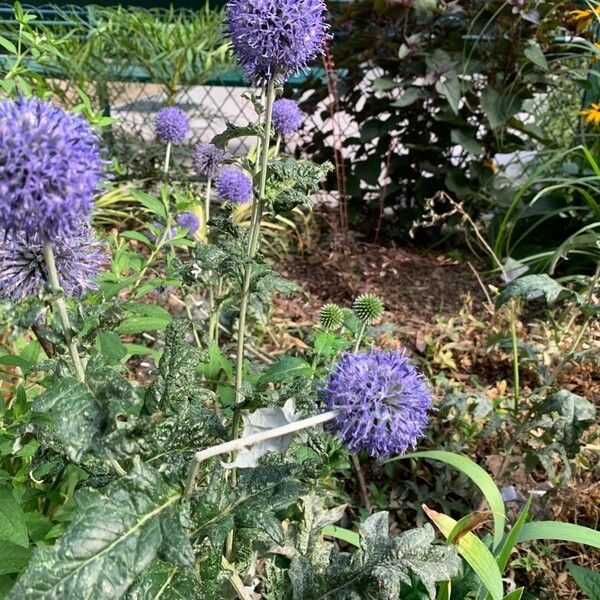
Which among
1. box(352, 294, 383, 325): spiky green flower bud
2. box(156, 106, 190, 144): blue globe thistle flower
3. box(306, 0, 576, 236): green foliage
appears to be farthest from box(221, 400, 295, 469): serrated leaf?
box(306, 0, 576, 236): green foliage

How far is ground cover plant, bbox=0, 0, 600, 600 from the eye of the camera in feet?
2.74

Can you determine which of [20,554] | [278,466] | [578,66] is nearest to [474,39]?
[578,66]

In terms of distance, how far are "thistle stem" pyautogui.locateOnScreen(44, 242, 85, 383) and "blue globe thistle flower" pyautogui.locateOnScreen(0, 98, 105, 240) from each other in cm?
3

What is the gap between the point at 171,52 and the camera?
3.91 meters

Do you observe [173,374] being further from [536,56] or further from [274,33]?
[536,56]

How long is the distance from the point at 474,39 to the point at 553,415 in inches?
79.0

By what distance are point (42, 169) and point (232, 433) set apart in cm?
66

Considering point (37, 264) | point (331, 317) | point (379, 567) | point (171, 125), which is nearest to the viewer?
point (37, 264)

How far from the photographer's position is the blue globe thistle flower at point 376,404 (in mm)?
1021

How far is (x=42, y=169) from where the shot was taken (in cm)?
77

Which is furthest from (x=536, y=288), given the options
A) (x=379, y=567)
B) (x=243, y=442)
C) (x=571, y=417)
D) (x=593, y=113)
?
(x=593, y=113)

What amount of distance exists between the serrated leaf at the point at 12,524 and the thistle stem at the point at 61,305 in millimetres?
391

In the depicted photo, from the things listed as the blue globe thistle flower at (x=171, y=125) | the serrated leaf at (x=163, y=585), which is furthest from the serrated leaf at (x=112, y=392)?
the blue globe thistle flower at (x=171, y=125)

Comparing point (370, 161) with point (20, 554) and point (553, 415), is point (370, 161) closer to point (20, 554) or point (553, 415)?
point (553, 415)
